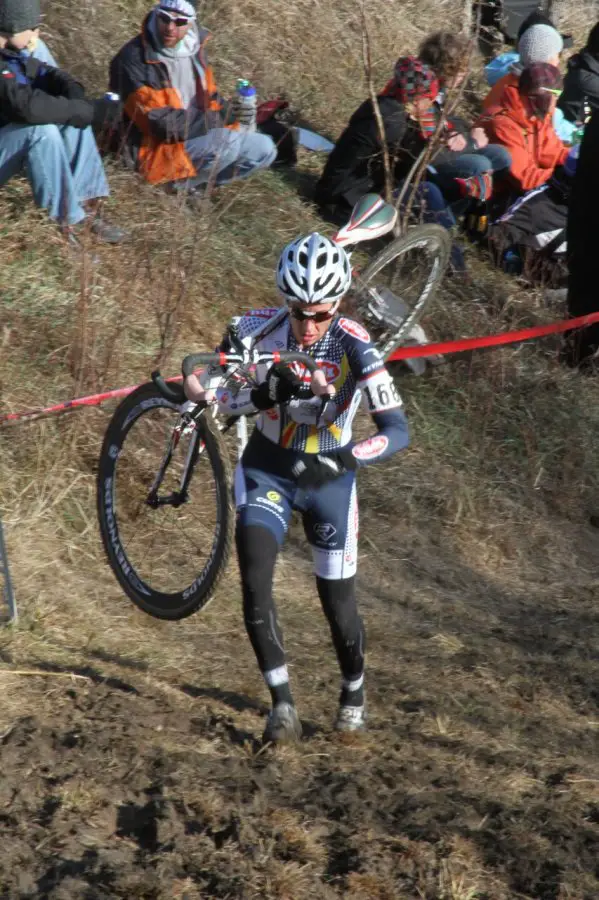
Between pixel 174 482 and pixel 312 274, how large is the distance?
1.22 meters

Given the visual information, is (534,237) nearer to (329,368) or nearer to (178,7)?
(178,7)

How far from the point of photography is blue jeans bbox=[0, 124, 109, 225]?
23.9 ft

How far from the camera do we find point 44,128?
7.29 metres

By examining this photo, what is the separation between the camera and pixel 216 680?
17.8 feet

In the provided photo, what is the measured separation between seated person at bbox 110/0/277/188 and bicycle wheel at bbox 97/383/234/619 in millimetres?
2567

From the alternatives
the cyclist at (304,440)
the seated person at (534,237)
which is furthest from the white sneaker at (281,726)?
the seated person at (534,237)

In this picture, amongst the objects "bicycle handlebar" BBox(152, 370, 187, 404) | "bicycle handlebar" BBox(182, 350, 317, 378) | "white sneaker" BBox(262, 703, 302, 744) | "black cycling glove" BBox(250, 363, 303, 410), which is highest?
"bicycle handlebar" BBox(182, 350, 317, 378)

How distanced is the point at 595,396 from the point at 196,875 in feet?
18.6

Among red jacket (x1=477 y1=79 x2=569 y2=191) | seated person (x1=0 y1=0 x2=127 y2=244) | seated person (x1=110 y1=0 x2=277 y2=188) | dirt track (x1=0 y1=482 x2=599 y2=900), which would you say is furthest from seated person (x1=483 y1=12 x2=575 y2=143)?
dirt track (x1=0 y1=482 x2=599 y2=900)

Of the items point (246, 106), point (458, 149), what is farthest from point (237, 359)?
point (458, 149)

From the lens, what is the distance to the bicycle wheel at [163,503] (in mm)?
4758

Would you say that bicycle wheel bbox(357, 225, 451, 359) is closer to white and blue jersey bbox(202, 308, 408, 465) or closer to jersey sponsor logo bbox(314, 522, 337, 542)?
white and blue jersey bbox(202, 308, 408, 465)

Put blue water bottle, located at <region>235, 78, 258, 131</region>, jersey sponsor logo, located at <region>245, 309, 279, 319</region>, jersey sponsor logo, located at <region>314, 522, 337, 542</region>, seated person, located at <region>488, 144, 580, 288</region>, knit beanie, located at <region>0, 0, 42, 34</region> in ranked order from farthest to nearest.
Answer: seated person, located at <region>488, 144, 580, 288</region> < blue water bottle, located at <region>235, 78, 258, 131</region> < knit beanie, located at <region>0, 0, 42, 34</region> < jersey sponsor logo, located at <region>245, 309, 279, 319</region> < jersey sponsor logo, located at <region>314, 522, 337, 542</region>

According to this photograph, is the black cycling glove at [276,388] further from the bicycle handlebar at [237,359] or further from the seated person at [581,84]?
the seated person at [581,84]
